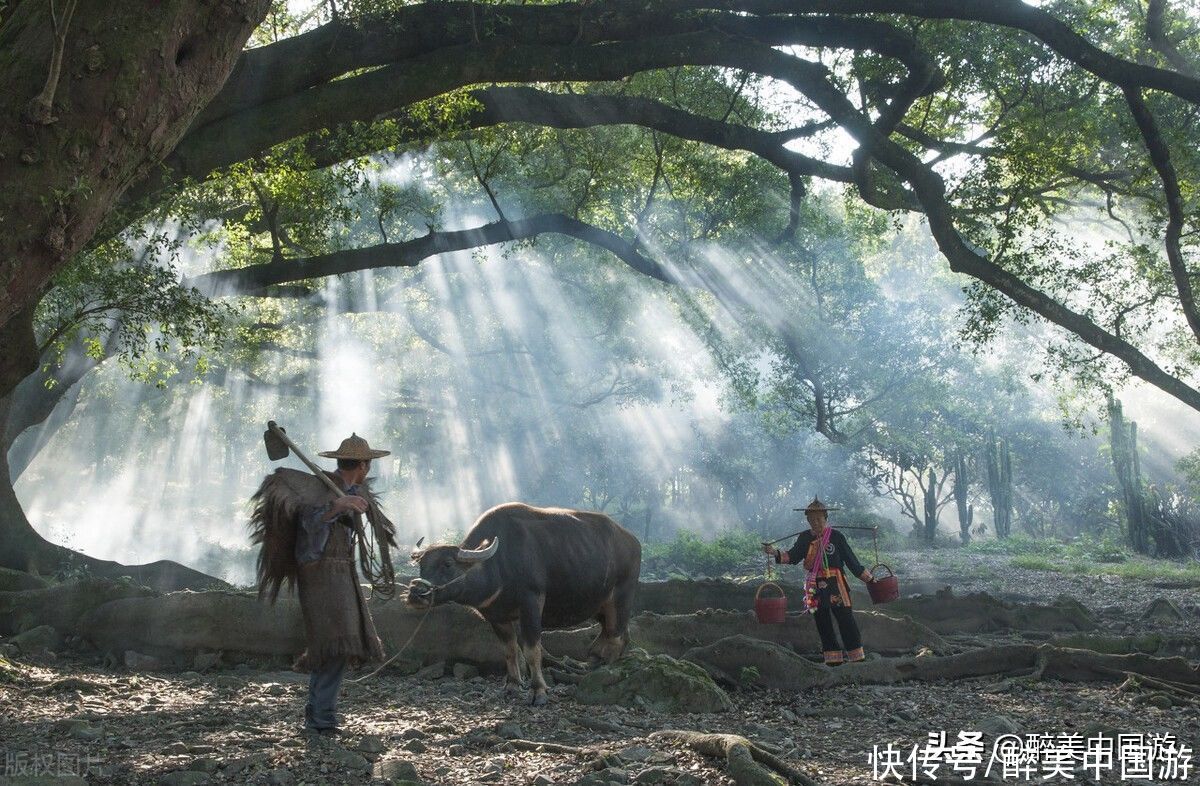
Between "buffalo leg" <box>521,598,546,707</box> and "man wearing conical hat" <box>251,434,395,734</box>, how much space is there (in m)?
2.58

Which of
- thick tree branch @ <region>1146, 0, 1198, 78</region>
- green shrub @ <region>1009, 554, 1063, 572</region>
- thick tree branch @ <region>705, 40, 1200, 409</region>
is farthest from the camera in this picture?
green shrub @ <region>1009, 554, 1063, 572</region>

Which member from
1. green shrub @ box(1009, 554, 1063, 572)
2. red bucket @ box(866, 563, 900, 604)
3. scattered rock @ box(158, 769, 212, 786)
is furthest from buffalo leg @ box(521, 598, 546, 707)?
green shrub @ box(1009, 554, 1063, 572)

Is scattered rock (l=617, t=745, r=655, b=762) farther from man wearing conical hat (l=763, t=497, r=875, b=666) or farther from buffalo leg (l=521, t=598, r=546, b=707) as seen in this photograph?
man wearing conical hat (l=763, t=497, r=875, b=666)

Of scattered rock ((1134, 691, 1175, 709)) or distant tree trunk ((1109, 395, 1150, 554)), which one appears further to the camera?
distant tree trunk ((1109, 395, 1150, 554))

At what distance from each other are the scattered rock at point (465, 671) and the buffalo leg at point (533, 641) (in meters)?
1.00

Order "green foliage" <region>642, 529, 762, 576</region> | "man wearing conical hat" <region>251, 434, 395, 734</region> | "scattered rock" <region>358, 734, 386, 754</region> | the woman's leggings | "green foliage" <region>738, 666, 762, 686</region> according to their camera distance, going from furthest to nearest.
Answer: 1. "green foliage" <region>642, 529, 762, 576</region>
2. the woman's leggings
3. "green foliage" <region>738, 666, 762, 686</region>
4. "man wearing conical hat" <region>251, 434, 395, 734</region>
5. "scattered rock" <region>358, 734, 386, 754</region>

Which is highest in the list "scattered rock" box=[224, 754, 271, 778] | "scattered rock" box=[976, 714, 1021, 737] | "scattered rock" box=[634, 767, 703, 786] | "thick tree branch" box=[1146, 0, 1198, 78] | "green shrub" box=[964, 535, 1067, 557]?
"thick tree branch" box=[1146, 0, 1198, 78]

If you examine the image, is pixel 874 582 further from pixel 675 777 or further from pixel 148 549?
pixel 148 549

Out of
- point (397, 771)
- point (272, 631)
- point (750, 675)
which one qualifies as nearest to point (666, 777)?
point (397, 771)

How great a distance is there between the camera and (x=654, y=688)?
9.02 metres

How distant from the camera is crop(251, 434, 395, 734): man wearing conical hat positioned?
692cm

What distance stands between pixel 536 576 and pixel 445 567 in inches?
41.7

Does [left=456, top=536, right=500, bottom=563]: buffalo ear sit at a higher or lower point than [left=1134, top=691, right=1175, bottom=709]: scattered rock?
higher

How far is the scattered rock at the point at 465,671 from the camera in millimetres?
10844
